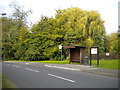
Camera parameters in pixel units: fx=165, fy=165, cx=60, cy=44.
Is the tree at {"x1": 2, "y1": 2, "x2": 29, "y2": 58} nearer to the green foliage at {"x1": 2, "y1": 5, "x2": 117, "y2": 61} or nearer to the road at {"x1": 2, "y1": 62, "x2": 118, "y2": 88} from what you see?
the green foliage at {"x1": 2, "y1": 5, "x2": 117, "y2": 61}

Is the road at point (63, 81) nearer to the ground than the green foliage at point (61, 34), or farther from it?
nearer to the ground

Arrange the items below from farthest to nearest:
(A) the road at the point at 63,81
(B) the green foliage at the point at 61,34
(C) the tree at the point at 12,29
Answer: (C) the tree at the point at 12,29 → (B) the green foliage at the point at 61,34 → (A) the road at the point at 63,81

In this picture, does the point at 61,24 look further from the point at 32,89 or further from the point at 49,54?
the point at 32,89

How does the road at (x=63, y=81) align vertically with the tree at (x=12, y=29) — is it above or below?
below

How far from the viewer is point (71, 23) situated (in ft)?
123

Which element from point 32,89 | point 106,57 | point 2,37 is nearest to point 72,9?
point 106,57

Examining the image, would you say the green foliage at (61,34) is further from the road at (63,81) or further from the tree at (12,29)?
the road at (63,81)

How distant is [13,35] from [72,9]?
17989 mm

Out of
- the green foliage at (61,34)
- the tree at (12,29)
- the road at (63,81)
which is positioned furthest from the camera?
the tree at (12,29)

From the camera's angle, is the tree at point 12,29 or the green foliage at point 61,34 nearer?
the green foliage at point 61,34

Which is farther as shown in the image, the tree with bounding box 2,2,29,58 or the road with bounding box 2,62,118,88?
the tree with bounding box 2,2,29,58

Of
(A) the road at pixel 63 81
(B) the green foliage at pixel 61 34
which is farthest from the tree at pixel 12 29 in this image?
(A) the road at pixel 63 81

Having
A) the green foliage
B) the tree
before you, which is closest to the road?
the green foliage

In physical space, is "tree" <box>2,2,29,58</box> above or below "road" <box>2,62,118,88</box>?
above
